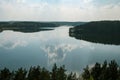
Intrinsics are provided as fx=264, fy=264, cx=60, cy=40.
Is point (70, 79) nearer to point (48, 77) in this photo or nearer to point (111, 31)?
point (48, 77)

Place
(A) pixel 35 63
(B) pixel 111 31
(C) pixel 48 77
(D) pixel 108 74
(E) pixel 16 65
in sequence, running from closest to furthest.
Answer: (C) pixel 48 77
(D) pixel 108 74
(E) pixel 16 65
(A) pixel 35 63
(B) pixel 111 31

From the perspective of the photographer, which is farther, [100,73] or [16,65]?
[16,65]

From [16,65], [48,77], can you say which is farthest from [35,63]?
[48,77]

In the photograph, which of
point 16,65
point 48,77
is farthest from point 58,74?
point 16,65

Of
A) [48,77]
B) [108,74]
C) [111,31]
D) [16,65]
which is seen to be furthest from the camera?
[111,31]

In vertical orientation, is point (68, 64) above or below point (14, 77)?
below

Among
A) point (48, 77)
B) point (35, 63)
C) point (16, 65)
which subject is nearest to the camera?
point (48, 77)

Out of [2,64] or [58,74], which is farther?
[2,64]

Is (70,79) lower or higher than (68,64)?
higher

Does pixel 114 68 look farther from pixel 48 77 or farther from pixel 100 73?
pixel 48 77
